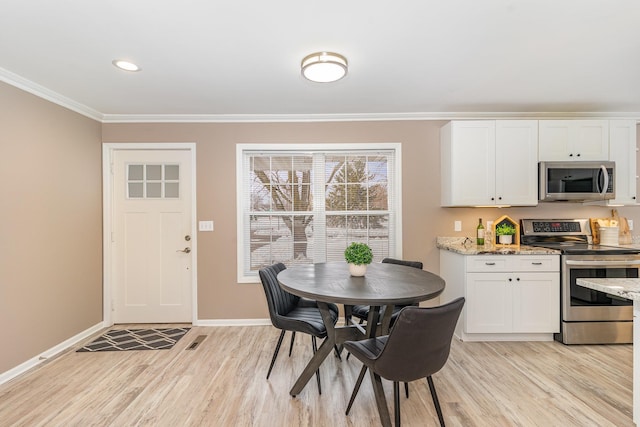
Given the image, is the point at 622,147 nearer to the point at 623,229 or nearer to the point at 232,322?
the point at 623,229

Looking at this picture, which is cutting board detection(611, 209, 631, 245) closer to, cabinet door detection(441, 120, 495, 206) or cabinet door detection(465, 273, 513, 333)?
cabinet door detection(441, 120, 495, 206)

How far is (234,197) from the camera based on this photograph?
367cm

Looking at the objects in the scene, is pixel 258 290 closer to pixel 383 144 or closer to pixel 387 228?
pixel 387 228

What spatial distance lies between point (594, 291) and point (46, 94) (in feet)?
17.6

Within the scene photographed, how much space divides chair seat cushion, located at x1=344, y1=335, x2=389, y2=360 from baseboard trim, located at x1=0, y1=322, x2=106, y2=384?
2655mm

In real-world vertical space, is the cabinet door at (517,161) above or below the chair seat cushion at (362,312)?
above

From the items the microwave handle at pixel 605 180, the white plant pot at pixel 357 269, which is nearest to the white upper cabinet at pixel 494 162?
the microwave handle at pixel 605 180

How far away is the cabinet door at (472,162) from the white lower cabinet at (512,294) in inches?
26.7

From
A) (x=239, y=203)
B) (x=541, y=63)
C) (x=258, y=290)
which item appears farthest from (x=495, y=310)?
(x=239, y=203)

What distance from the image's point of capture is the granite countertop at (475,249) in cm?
311

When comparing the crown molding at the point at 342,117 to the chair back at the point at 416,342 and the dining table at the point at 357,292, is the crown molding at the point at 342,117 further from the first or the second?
the chair back at the point at 416,342

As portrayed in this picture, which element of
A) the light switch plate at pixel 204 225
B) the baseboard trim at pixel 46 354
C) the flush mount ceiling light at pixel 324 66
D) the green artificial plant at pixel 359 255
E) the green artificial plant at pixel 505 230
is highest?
the flush mount ceiling light at pixel 324 66

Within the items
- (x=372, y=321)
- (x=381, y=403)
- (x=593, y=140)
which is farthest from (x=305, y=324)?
(x=593, y=140)

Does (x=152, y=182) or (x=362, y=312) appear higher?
(x=152, y=182)
